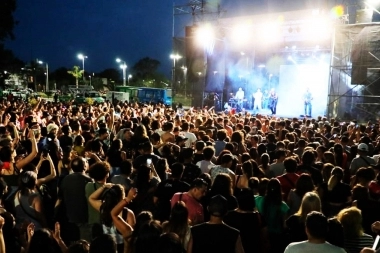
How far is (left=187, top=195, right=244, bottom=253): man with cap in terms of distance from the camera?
11.0 ft

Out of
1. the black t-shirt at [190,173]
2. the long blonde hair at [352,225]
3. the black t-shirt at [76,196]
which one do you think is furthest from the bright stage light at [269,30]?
the long blonde hair at [352,225]

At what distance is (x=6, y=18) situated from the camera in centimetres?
3497

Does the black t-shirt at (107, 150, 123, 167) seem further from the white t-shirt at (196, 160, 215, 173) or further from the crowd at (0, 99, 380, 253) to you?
the white t-shirt at (196, 160, 215, 173)

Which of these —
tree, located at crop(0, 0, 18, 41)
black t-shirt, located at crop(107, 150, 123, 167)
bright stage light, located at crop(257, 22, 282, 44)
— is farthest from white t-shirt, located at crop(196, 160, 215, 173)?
tree, located at crop(0, 0, 18, 41)

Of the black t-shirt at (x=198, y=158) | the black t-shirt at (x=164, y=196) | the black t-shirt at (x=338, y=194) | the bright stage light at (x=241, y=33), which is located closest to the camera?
the black t-shirt at (x=164, y=196)

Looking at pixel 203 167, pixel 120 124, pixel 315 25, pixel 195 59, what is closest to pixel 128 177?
pixel 203 167

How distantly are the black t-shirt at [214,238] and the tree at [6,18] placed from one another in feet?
121

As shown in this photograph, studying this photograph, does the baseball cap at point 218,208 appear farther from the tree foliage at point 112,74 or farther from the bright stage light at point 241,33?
the tree foliage at point 112,74

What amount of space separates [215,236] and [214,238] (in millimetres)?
20

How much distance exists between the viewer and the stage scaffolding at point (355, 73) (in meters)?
17.8

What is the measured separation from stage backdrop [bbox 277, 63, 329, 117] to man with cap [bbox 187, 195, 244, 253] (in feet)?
69.8

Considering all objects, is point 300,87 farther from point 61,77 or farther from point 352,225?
point 61,77

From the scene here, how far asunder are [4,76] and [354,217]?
40138mm

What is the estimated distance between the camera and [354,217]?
3754 millimetres
